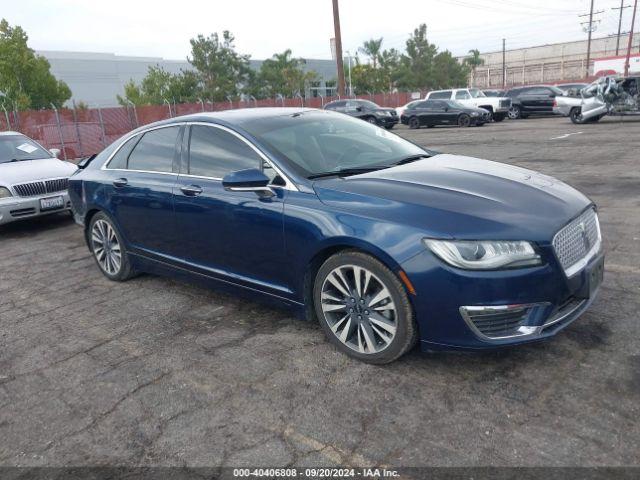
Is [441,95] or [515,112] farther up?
[441,95]

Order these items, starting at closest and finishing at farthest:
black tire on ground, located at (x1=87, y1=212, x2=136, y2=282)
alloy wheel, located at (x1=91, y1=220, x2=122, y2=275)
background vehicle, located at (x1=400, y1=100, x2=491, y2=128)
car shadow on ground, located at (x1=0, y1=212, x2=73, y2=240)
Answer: black tire on ground, located at (x1=87, y1=212, x2=136, y2=282) < alloy wheel, located at (x1=91, y1=220, x2=122, y2=275) < car shadow on ground, located at (x1=0, y1=212, x2=73, y2=240) < background vehicle, located at (x1=400, y1=100, x2=491, y2=128)

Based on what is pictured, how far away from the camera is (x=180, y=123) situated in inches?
178

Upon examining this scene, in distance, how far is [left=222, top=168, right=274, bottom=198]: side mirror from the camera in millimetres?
3533

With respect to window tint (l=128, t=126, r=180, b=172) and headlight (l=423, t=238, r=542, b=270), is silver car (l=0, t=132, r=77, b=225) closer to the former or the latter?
window tint (l=128, t=126, r=180, b=172)

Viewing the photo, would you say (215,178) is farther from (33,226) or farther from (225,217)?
(33,226)

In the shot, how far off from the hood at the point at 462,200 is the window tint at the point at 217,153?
2.37 ft

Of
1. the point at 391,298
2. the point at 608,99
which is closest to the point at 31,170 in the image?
the point at 391,298

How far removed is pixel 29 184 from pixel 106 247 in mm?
3394

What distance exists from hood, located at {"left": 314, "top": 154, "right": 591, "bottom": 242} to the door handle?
3.69ft

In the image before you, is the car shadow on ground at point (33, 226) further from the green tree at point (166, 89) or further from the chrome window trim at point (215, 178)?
the green tree at point (166, 89)

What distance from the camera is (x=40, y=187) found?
314 inches

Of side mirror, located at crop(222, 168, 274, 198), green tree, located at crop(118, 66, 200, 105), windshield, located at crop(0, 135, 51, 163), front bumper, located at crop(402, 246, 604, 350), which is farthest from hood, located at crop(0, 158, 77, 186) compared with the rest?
green tree, located at crop(118, 66, 200, 105)

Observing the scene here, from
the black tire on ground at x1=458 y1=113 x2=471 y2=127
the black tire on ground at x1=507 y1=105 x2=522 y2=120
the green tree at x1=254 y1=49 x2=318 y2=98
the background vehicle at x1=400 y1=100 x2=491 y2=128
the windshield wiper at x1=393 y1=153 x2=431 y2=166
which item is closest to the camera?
the windshield wiper at x1=393 y1=153 x2=431 y2=166

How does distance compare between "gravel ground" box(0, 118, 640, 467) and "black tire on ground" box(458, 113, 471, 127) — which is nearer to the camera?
"gravel ground" box(0, 118, 640, 467)
